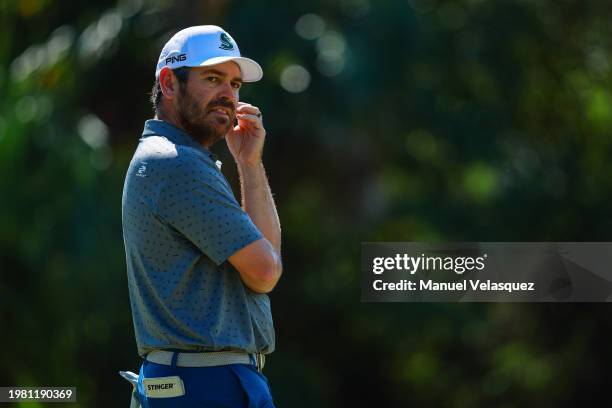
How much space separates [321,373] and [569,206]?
2871 millimetres

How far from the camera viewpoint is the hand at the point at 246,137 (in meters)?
3.43

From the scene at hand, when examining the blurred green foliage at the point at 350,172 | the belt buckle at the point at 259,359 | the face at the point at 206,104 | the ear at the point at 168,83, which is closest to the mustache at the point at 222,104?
the face at the point at 206,104

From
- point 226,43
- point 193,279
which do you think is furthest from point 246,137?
point 193,279

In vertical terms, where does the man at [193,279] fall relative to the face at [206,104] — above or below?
below

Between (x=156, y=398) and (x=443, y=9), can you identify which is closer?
(x=156, y=398)

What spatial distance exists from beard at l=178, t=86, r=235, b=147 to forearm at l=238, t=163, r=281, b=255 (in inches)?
6.1

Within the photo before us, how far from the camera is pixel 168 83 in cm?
331

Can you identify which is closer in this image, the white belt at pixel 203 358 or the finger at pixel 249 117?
the white belt at pixel 203 358

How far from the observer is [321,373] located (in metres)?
12.5

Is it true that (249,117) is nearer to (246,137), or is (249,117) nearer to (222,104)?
(246,137)

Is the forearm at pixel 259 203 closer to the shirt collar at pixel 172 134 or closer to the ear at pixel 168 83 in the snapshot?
the shirt collar at pixel 172 134

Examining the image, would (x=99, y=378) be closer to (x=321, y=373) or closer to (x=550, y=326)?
(x=321, y=373)

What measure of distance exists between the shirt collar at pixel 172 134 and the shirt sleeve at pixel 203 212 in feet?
0.38

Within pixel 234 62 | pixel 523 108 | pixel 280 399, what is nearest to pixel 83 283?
pixel 280 399
